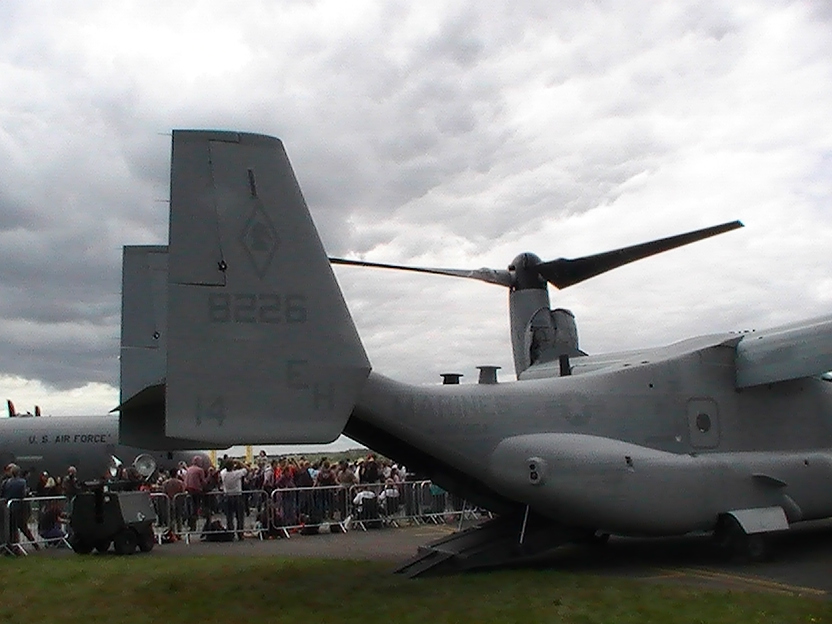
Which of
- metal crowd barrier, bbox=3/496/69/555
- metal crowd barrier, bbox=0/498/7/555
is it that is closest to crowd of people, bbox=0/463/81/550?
metal crowd barrier, bbox=3/496/69/555

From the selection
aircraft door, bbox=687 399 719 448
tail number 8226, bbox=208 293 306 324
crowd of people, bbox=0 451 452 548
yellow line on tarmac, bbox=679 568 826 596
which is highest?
tail number 8226, bbox=208 293 306 324

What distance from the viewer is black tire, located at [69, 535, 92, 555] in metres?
15.7

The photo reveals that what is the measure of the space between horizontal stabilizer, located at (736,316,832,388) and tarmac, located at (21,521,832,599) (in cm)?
290

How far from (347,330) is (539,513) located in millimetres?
4581

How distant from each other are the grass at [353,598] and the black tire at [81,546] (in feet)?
8.60

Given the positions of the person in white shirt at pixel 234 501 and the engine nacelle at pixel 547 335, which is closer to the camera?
the engine nacelle at pixel 547 335

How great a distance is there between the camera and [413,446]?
1192 centimetres

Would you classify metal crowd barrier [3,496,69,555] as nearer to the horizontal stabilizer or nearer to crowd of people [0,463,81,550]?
crowd of people [0,463,81,550]

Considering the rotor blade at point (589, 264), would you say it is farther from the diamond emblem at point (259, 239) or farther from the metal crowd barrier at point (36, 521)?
the metal crowd barrier at point (36, 521)

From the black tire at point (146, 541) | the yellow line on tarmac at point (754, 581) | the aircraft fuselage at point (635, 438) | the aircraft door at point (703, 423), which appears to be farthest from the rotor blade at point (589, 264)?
the black tire at point (146, 541)

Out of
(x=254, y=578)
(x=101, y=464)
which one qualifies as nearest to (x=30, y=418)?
(x=101, y=464)

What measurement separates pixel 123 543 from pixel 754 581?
10906 mm

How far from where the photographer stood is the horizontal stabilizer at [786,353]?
527 inches

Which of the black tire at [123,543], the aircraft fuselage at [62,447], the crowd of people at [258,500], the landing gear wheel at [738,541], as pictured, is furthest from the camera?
the aircraft fuselage at [62,447]
